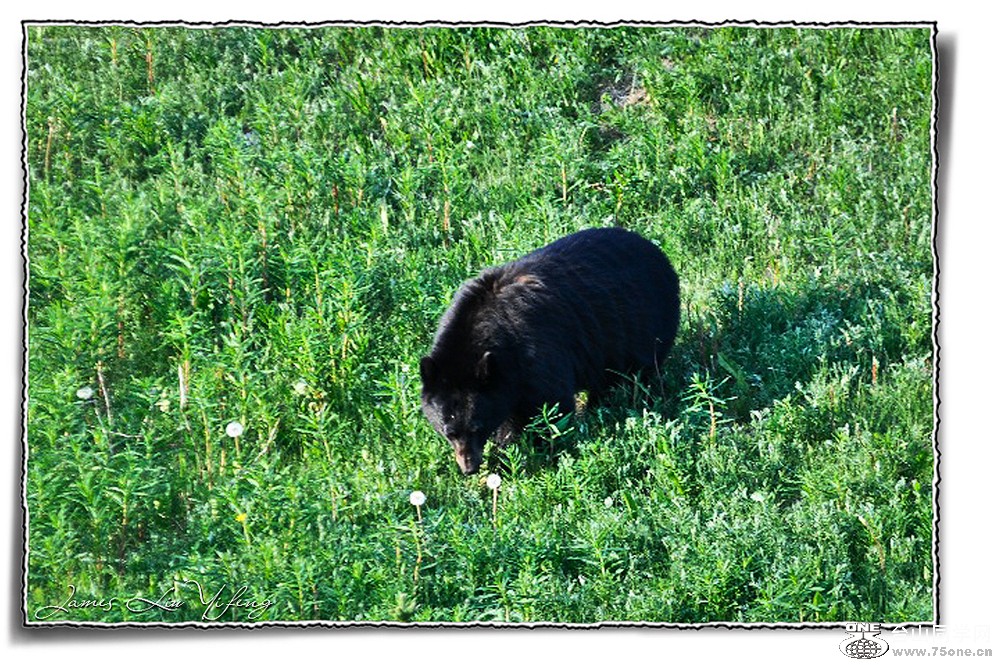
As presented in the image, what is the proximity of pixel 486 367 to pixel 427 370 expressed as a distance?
1.16 feet

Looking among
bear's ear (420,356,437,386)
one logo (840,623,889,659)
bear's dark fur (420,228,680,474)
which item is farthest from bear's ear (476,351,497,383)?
one logo (840,623,889,659)

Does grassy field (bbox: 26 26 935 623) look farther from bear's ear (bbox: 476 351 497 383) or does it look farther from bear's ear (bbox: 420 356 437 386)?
bear's ear (bbox: 476 351 497 383)

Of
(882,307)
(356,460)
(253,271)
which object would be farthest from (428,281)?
(882,307)

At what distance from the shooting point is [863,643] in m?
6.76

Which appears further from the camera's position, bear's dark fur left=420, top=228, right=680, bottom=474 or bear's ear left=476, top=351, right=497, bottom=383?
bear's dark fur left=420, top=228, right=680, bottom=474

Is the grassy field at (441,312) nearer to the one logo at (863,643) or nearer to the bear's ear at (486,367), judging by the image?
the one logo at (863,643)

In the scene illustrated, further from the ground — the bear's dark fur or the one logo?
the bear's dark fur

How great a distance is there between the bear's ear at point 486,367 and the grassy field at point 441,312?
51 cm

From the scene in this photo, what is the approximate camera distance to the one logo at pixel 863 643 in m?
6.68

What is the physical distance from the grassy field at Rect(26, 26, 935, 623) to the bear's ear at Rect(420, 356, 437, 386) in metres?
0.40

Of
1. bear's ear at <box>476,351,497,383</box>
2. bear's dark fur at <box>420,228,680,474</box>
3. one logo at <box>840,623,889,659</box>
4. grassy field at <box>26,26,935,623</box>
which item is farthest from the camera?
bear's dark fur at <box>420,228,680,474</box>

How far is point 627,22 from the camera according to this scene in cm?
811

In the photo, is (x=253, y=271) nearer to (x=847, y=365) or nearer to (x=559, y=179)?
(x=559, y=179)

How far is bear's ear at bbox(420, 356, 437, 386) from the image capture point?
813 centimetres
